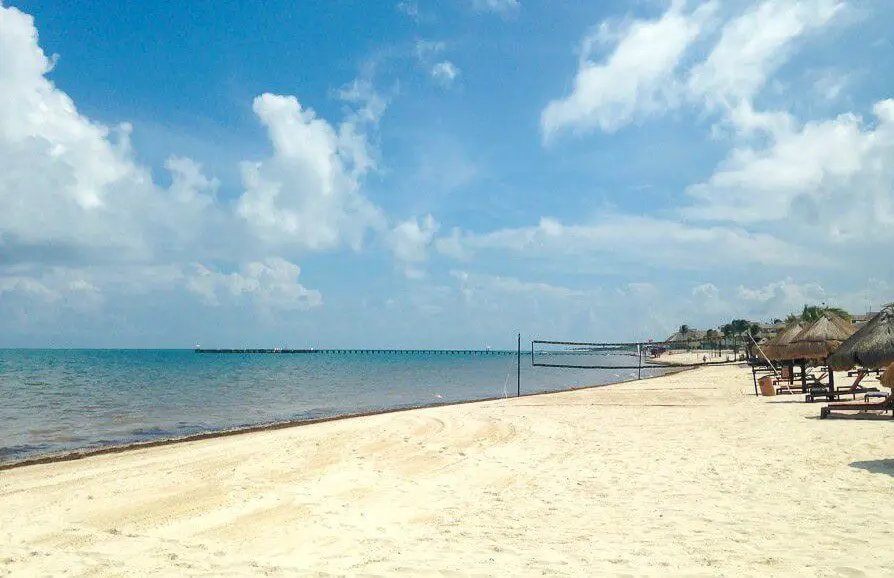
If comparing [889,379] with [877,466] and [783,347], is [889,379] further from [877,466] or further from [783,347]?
[783,347]

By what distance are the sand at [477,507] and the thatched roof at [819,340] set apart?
700 centimetres

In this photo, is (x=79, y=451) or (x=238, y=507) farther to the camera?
(x=79, y=451)

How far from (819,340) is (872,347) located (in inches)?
310

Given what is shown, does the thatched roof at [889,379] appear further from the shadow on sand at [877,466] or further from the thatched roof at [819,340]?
the thatched roof at [819,340]

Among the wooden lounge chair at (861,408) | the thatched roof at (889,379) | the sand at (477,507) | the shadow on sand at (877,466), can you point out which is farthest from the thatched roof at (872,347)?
the shadow on sand at (877,466)

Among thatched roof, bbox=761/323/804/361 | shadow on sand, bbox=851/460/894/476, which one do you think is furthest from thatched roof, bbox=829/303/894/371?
thatched roof, bbox=761/323/804/361

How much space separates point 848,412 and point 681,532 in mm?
9130

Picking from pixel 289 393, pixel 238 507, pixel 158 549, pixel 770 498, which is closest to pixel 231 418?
pixel 289 393

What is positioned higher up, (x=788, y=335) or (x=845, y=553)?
(x=788, y=335)

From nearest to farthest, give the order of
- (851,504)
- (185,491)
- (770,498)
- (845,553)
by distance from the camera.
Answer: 1. (845,553)
2. (851,504)
3. (770,498)
4. (185,491)

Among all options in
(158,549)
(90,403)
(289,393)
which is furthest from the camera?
(289,393)

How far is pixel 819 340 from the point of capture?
17.1m

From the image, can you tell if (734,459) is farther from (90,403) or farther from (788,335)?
(90,403)

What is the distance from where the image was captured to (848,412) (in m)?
11.8
